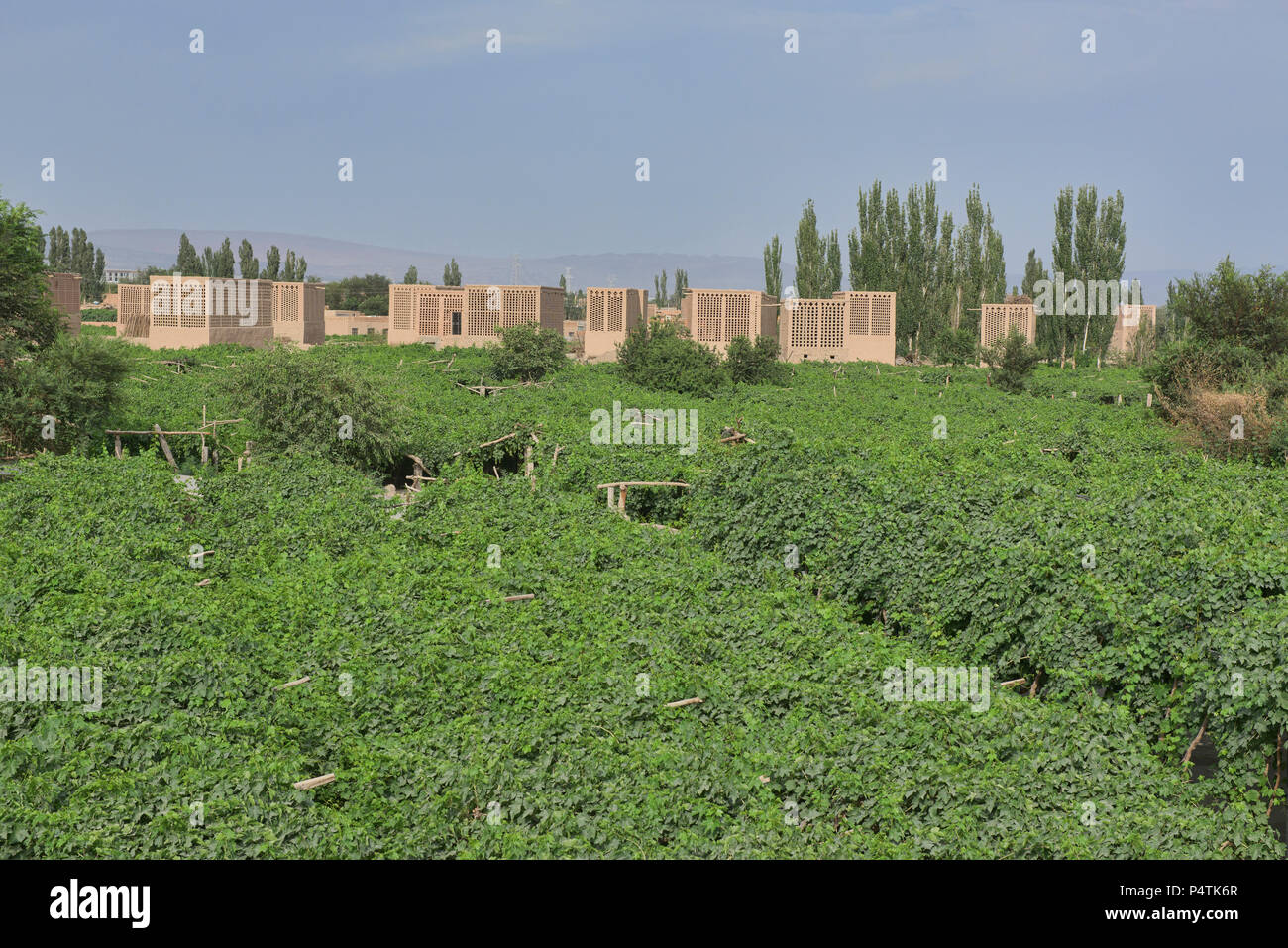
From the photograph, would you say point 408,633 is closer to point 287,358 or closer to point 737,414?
point 287,358

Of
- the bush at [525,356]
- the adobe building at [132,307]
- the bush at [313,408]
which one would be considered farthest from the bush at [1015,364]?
the adobe building at [132,307]

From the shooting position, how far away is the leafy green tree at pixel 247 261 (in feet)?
265

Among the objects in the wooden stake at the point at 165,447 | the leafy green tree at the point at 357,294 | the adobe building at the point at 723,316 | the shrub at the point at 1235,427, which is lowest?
the wooden stake at the point at 165,447

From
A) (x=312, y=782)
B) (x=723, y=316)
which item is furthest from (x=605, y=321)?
(x=312, y=782)

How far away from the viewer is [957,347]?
48.5 metres

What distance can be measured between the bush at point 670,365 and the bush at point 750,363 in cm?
54

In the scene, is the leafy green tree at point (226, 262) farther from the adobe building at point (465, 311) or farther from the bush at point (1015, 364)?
the bush at point (1015, 364)

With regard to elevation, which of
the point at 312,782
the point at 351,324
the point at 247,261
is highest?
the point at 247,261

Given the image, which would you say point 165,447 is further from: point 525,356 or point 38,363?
point 525,356

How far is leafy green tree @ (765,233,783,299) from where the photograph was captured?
202 ft

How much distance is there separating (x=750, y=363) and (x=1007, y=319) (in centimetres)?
1976

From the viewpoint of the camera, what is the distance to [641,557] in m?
13.6

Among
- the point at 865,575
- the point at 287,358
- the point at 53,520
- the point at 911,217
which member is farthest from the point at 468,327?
the point at 865,575
